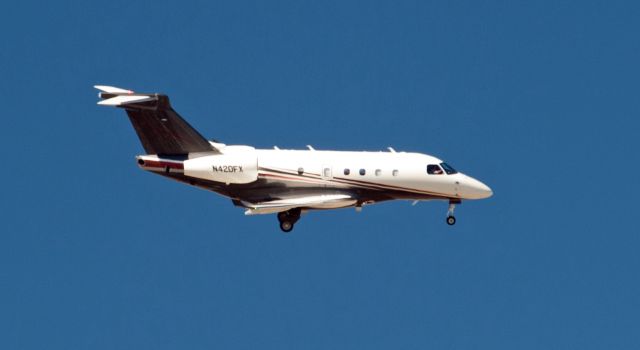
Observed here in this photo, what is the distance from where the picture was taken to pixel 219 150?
343 ft

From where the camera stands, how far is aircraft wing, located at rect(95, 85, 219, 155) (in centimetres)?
10242

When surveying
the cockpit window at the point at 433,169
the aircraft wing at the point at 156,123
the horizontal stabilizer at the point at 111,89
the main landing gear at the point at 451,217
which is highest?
the horizontal stabilizer at the point at 111,89

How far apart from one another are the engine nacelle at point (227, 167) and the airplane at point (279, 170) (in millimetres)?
47

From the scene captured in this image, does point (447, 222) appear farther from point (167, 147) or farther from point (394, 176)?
point (167, 147)

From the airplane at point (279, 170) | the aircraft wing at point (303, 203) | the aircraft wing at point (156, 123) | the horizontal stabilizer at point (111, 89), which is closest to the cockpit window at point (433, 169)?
the airplane at point (279, 170)

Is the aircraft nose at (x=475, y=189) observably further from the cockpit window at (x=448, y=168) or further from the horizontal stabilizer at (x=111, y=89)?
the horizontal stabilizer at (x=111, y=89)

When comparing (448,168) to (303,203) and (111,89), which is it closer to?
(303,203)

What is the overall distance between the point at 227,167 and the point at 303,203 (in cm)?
404

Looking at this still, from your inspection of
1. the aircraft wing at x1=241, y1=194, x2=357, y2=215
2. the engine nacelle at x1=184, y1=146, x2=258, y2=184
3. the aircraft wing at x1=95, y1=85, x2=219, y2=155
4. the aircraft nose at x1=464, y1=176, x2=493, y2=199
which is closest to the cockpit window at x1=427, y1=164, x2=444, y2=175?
the aircraft nose at x1=464, y1=176, x2=493, y2=199

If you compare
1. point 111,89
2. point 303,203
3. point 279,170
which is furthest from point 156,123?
point 303,203

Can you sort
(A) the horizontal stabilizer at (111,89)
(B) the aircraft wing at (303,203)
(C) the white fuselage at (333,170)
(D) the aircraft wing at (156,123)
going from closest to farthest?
(D) the aircraft wing at (156,123)
(A) the horizontal stabilizer at (111,89)
(C) the white fuselage at (333,170)
(B) the aircraft wing at (303,203)

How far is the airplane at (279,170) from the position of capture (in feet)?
339

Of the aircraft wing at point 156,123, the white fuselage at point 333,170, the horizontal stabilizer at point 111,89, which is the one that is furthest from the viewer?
the white fuselage at point 333,170

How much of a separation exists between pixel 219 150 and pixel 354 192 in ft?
22.5
